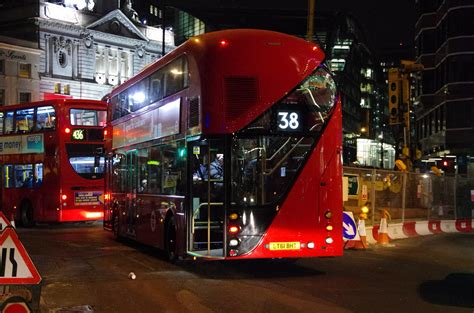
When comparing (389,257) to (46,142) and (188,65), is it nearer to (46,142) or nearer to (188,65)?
(188,65)

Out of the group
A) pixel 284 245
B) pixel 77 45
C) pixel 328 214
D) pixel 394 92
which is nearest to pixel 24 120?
pixel 394 92

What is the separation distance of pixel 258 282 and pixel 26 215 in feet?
50.3

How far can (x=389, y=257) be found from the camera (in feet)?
47.6

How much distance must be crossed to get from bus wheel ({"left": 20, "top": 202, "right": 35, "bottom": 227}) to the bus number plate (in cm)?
1487

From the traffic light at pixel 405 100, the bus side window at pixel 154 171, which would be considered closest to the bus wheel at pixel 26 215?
the bus side window at pixel 154 171

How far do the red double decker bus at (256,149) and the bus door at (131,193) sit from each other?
3689mm

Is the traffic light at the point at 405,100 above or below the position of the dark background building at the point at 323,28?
below

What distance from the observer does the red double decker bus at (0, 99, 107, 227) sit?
72.1 ft

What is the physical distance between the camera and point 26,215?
2361 cm

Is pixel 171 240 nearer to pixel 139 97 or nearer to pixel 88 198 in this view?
pixel 139 97

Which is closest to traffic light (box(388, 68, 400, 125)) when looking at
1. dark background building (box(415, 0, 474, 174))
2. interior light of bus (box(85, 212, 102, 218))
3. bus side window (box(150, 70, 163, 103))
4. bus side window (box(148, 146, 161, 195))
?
bus side window (box(150, 70, 163, 103))

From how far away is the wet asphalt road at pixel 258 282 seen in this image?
348 inches

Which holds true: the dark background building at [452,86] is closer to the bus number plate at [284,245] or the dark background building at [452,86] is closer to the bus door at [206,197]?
the bus door at [206,197]

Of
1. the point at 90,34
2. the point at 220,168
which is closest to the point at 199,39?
the point at 220,168
